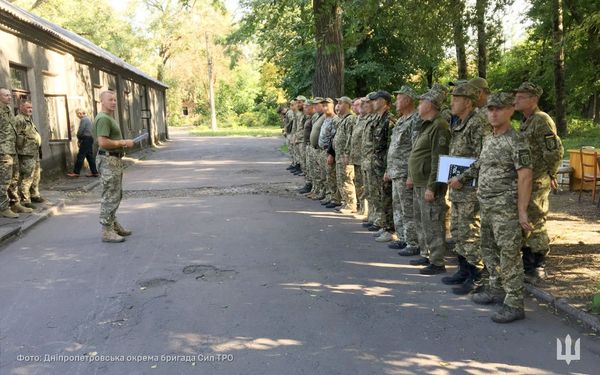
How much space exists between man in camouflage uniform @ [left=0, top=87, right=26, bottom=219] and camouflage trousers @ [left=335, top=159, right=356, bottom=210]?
18.1 ft

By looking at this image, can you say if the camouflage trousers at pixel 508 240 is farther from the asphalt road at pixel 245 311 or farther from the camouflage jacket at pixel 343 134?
the camouflage jacket at pixel 343 134

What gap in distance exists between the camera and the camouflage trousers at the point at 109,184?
711 cm

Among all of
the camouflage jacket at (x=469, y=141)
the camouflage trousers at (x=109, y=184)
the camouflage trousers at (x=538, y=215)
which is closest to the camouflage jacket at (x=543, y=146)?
the camouflage trousers at (x=538, y=215)

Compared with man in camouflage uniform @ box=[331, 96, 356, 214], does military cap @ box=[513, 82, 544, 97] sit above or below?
above

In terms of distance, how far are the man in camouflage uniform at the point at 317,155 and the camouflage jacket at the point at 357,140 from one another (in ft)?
5.27

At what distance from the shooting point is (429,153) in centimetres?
575

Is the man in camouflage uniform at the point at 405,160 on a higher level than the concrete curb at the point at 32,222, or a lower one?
higher

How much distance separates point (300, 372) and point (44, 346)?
2.09 m

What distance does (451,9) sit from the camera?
775 cm

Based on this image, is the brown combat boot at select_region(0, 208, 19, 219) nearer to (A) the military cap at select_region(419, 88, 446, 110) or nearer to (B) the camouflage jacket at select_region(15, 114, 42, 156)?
(B) the camouflage jacket at select_region(15, 114, 42, 156)

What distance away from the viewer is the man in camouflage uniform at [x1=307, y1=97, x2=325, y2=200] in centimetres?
1009

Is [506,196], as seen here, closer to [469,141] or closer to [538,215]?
[469,141]

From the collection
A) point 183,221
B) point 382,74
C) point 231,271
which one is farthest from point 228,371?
point 382,74

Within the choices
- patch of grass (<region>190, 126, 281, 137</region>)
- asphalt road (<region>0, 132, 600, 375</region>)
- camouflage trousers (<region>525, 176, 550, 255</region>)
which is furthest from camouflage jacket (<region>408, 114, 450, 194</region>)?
patch of grass (<region>190, 126, 281, 137</region>)
